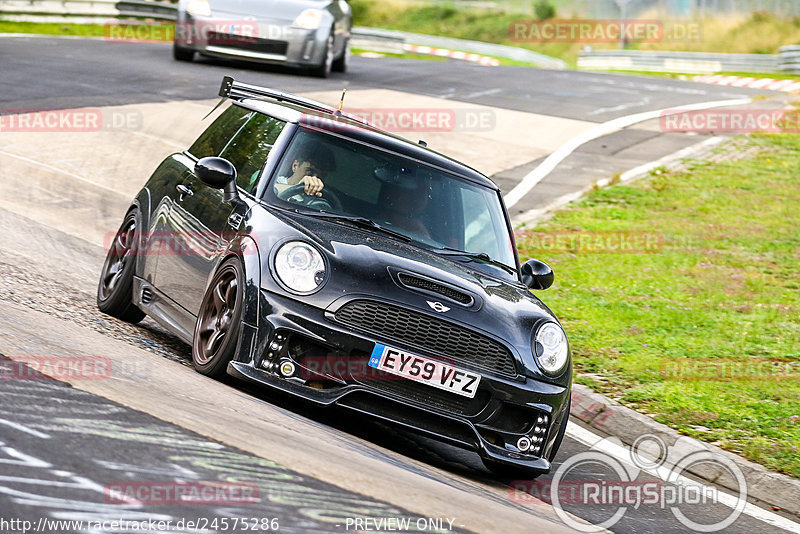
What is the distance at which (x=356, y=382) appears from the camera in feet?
19.1

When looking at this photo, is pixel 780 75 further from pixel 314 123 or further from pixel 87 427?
pixel 87 427

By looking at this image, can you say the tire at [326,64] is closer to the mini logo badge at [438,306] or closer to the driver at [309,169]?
the driver at [309,169]

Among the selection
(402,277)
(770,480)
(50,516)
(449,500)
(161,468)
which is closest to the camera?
(50,516)

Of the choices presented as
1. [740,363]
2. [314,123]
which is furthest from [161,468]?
[740,363]

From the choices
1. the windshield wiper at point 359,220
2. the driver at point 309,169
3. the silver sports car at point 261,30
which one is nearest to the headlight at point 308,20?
the silver sports car at point 261,30

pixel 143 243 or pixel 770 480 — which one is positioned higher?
pixel 143 243

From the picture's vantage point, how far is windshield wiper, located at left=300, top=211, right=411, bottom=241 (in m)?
6.63

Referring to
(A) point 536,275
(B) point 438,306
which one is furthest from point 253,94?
(B) point 438,306

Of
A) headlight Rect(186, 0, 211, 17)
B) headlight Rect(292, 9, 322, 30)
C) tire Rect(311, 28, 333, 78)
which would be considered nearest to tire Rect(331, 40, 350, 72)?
tire Rect(311, 28, 333, 78)

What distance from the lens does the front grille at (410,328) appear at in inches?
231

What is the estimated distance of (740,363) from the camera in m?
9.23

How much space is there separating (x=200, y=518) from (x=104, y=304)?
184 inches

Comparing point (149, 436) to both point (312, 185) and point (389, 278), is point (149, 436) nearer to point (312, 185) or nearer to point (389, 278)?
point (389, 278)

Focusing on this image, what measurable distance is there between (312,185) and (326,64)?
15577 mm
